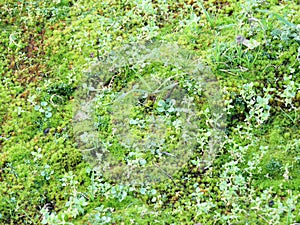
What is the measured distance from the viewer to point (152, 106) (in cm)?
329

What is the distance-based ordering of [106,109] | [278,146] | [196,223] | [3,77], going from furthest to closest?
1. [3,77]
2. [106,109]
3. [278,146]
4. [196,223]

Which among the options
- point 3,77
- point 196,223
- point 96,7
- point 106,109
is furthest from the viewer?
point 96,7

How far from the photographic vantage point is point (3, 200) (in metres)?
2.96

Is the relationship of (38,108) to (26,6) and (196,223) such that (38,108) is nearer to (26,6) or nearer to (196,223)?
(26,6)

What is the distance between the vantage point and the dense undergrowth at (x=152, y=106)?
2.80m

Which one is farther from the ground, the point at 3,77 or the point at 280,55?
the point at 3,77

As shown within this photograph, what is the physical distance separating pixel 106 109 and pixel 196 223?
1098 millimetres

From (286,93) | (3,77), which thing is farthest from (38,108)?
(286,93)

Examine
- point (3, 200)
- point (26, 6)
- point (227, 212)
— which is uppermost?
point (26, 6)

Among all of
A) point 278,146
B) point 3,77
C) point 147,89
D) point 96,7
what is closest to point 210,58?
point 147,89

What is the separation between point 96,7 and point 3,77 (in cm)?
102

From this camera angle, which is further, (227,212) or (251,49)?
(251,49)

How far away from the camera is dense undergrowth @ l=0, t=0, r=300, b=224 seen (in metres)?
2.80

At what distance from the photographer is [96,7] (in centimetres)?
390
